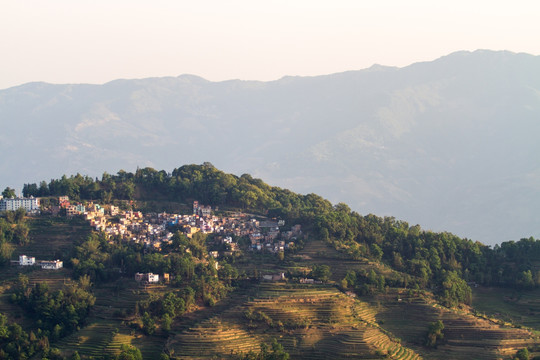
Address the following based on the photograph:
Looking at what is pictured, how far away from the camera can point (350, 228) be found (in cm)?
4297

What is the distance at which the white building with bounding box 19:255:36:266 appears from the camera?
124ft

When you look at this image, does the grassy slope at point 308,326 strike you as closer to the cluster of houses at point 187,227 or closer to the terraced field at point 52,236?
the terraced field at point 52,236

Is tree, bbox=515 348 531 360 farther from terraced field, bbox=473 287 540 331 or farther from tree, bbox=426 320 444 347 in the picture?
terraced field, bbox=473 287 540 331

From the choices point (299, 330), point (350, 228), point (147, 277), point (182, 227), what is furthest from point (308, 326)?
point (182, 227)

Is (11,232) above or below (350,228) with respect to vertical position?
below

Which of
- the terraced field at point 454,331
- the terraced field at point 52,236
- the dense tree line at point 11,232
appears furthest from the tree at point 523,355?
the dense tree line at point 11,232

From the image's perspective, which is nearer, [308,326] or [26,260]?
[308,326]

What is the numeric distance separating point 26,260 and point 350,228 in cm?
1724

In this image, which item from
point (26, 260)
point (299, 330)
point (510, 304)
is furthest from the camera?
point (510, 304)

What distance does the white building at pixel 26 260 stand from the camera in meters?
37.7

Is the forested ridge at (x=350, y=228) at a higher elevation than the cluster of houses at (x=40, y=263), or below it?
higher

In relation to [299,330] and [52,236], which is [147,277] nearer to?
[52,236]

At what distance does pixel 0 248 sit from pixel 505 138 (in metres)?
98.1

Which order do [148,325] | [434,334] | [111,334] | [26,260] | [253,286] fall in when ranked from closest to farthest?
[111,334] < [148,325] < [434,334] < [253,286] < [26,260]
